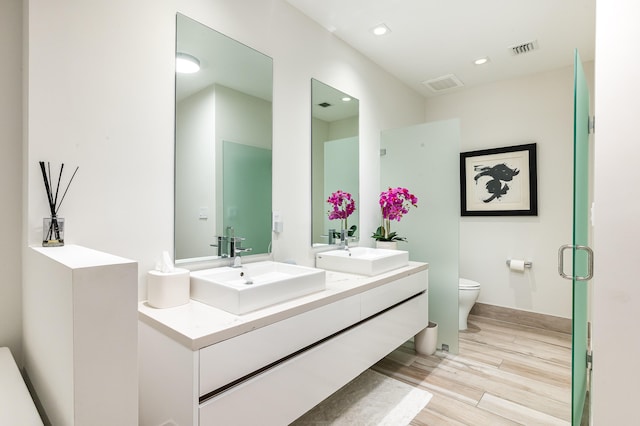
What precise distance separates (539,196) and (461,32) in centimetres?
186

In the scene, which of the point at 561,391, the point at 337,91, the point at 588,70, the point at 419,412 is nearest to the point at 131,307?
the point at 419,412

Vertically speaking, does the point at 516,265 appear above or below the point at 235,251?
below

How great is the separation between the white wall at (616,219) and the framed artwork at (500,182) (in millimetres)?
2248

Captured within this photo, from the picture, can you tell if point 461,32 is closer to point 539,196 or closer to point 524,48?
point 524,48

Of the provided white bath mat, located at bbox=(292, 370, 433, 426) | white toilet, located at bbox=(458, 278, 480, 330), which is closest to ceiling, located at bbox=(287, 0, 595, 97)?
white toilet, located at bbox=(458, 278, 480, 330)

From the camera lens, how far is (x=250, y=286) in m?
1.33

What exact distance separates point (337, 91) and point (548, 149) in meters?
2.30

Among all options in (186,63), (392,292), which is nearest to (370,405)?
(392,292)

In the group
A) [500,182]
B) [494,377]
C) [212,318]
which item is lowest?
[494,377]

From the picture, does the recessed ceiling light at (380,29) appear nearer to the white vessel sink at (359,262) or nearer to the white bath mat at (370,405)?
the white vessel sink at (359,262)

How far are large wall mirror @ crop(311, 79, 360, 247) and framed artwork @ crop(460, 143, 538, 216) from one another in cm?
163

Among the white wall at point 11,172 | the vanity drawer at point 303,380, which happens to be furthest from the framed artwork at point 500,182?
the white wall at point 11,172

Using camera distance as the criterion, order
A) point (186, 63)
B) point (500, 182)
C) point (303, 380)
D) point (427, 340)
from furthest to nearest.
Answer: point (500, 182), point (427, 340), point (186, 63), point (303, 380)

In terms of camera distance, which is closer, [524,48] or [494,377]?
[494,377]
